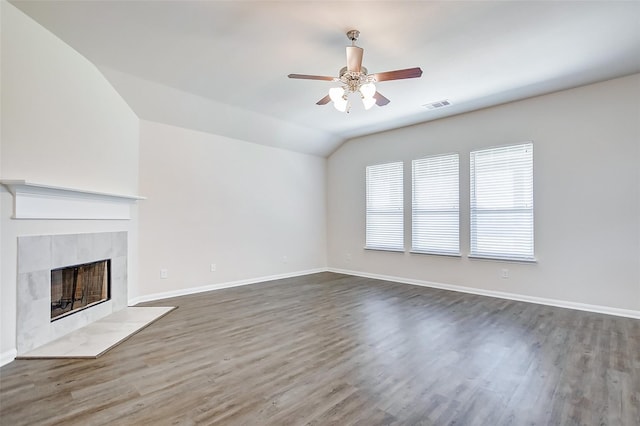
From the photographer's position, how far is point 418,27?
2879 millimetres

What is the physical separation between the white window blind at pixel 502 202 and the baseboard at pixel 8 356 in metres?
5.76

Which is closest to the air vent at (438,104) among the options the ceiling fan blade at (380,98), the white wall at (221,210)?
the ceiling fan blade at (380,98)

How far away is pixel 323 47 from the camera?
3.20 metres

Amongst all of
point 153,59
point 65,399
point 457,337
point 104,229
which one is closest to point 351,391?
point 457,337

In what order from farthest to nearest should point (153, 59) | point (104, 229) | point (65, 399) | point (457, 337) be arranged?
1. point (104, 229)
2. point (153, 59)
3. point (457, 337)
4. point (65, 399)

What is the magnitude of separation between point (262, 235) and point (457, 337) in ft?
13.1

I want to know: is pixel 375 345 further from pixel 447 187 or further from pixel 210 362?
pixel 447 187

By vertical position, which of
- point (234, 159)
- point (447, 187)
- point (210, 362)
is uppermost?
point (234, 159)

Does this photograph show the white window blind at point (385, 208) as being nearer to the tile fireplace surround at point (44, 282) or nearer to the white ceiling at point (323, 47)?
the white ceiling at point (323, 47)

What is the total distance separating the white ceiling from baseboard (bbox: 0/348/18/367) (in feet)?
9.72

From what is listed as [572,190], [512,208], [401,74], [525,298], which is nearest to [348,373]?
[401,74]

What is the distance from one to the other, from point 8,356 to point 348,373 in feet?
9.43

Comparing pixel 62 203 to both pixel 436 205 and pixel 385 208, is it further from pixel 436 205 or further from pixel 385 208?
pixel 436 205

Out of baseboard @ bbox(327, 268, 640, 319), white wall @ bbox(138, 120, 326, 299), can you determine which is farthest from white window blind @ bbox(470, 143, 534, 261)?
white wall @ bbox(138, 120, 326, 299)
